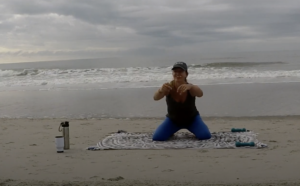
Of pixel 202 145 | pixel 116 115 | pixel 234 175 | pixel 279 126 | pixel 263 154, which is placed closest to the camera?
pixel 234 175

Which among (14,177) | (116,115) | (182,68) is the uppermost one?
(182,68)

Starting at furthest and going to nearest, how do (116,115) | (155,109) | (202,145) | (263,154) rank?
(155,109)
(116,115)
(202,145)
(263,154)

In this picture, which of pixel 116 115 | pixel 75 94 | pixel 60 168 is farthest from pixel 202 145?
pixel 75 94

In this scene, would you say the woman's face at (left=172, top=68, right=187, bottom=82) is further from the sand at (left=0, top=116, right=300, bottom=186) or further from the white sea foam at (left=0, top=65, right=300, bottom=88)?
the white sea foam at (left=0, top=65, right=300, bottom=88)

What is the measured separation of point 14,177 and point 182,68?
131 inches

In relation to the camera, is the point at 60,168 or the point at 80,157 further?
the point at 80,157

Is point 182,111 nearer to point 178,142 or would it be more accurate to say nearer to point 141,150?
point 178,142

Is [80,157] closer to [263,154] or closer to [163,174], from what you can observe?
[163,174]

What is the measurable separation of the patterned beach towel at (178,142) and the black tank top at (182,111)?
0.33 metres

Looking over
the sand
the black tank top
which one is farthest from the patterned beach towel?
the black tank top

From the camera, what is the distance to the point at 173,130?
6.59 meters

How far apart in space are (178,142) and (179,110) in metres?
0.60

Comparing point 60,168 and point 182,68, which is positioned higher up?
point 182,68

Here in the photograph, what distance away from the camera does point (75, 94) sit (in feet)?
50.7
